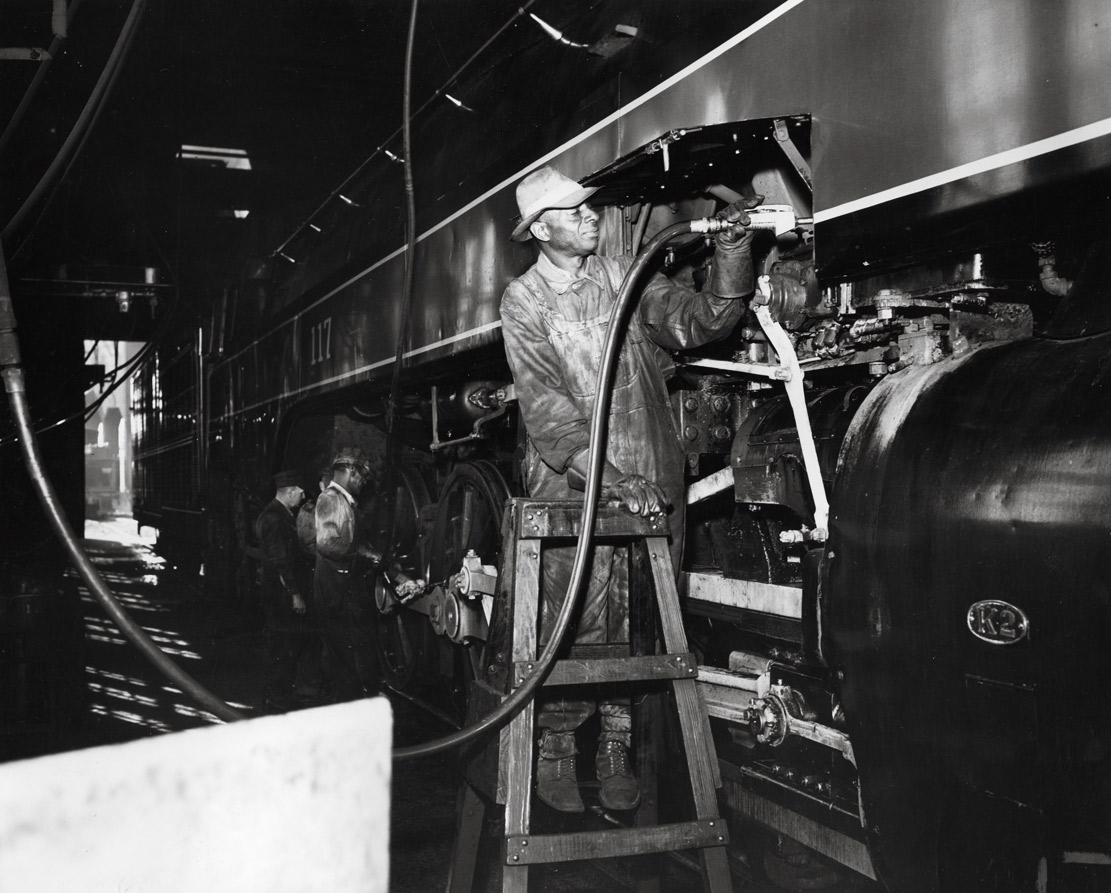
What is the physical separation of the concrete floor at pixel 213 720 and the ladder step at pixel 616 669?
47 cm

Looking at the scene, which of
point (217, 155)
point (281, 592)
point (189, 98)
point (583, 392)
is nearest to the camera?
point (583, 392)

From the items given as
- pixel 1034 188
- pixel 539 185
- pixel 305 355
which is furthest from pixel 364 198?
pixel 1034 188

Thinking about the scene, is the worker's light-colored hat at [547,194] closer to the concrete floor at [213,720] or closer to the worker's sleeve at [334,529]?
the concrete floor at [213,720]

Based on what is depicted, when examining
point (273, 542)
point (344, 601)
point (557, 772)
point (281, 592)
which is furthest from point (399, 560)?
point (557, 772)

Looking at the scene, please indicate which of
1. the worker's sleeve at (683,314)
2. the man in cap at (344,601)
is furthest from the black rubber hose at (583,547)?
the man in cap at (344,601)

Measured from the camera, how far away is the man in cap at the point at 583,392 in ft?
8.63

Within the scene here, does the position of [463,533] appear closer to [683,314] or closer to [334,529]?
[334,529]

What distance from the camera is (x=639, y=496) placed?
243 cm

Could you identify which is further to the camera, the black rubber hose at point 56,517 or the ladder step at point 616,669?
the ladder step at point 616,669

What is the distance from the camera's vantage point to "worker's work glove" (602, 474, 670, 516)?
95.4 inches

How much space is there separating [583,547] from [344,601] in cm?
419

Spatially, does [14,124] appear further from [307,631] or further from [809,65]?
[307,631]

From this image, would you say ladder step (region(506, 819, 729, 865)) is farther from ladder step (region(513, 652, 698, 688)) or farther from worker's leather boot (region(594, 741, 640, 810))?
worker's leather boot (region(594, 741, 640, 810))

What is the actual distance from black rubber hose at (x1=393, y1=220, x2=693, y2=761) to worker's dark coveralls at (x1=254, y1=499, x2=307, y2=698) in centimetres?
442
